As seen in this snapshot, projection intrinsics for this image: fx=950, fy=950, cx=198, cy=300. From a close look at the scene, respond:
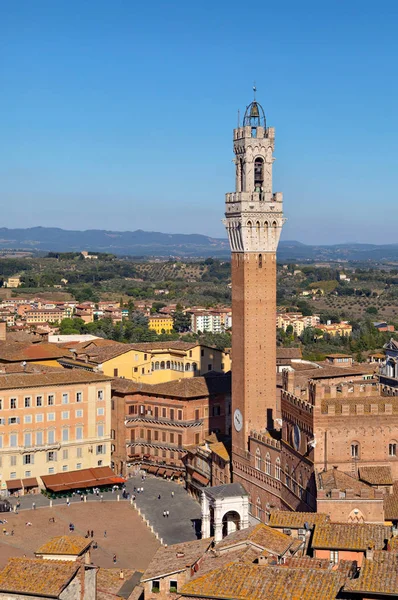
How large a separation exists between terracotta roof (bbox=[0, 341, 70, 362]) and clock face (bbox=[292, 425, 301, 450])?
25.7m

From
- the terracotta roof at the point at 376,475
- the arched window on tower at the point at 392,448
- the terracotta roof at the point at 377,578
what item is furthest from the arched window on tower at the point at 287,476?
the terracotta roof at the point at 377,578

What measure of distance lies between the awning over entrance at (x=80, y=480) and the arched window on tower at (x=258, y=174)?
17.5 meters

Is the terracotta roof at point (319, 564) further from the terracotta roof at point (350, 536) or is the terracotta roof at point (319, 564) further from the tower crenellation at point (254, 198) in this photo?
the tower crenellation at point (254, 198)

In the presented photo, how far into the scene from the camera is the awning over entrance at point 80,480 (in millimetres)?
50344

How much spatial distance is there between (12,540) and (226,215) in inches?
741

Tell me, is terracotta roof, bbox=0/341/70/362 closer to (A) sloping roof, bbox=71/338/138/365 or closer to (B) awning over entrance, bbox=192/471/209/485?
(A) sloping roof, bbox=71/338/138/365

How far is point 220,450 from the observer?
49500 mm

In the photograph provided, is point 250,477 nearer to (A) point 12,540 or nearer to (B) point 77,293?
(A) point 12,540

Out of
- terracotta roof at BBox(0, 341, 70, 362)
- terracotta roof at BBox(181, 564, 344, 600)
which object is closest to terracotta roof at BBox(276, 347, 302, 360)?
terracotta roof at BBox(0, 341, 70, 362)

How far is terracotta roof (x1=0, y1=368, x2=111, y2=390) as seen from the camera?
170ft

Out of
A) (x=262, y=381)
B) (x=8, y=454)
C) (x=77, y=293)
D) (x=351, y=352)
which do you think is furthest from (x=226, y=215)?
(x=77, y=293)

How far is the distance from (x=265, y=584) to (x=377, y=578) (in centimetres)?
248

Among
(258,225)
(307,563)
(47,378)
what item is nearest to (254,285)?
(258,225)

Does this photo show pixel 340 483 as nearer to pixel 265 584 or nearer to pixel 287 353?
pixel 265 584
